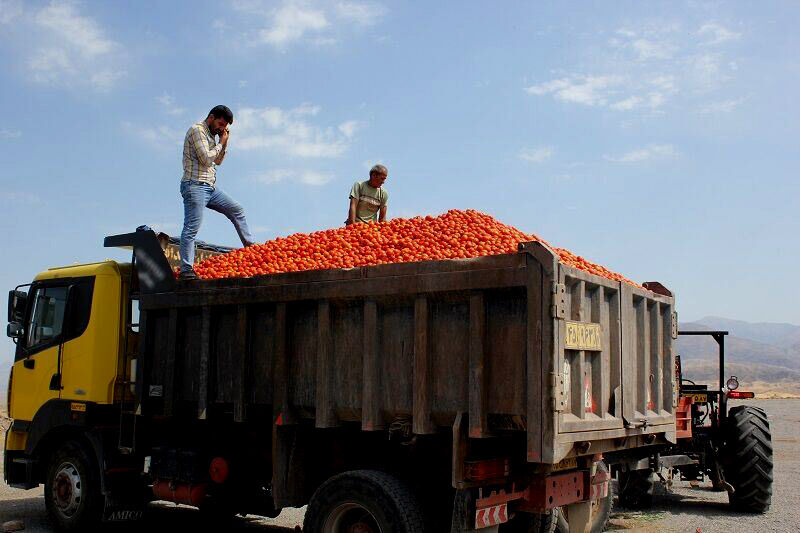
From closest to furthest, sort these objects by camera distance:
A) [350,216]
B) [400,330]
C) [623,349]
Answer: [400,330]
[623,349]
[350,216]

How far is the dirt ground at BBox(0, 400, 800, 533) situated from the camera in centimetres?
942

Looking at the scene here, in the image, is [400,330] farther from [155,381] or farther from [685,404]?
[685,404]

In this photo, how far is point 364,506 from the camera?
232 inches

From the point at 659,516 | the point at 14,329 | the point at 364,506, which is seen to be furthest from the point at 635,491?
the point at 14,329

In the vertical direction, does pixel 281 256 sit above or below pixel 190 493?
above

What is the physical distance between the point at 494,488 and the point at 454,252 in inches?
72.8

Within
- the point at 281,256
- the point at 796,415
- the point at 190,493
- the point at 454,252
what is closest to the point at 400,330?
the point at 454,252

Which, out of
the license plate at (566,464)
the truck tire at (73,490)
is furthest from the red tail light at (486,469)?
the truck tire at (73,490)

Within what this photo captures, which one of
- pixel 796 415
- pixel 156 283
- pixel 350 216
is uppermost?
pixel 350 216

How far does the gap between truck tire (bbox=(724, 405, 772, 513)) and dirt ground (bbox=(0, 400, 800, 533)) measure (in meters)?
0.20

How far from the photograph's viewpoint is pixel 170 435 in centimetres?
829

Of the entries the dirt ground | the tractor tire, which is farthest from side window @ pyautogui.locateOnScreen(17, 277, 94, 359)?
→ the tractor tire

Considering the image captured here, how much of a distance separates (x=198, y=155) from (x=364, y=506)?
16.2 feet

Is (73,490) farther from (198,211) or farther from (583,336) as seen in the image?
(583,336)
